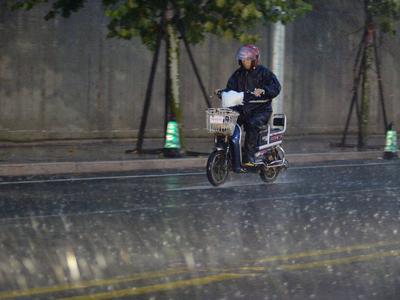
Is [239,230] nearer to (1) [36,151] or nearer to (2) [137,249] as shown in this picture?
(2) [137,249]

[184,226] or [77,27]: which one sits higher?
[77,27]

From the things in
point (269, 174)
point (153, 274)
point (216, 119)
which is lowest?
point (269, 174)

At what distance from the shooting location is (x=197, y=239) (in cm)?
920

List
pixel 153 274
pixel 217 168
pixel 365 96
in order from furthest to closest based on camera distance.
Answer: pixel 365 96 → pixel 217 168 → pixel 153 274

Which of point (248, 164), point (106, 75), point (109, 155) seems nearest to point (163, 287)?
point (248, 164)

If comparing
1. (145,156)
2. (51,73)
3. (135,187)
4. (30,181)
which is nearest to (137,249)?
(135,187)

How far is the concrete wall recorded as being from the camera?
69.8ft

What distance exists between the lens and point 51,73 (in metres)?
21.8

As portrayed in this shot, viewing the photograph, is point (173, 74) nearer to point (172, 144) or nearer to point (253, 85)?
point (172, 144)

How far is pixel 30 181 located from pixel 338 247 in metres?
6.77

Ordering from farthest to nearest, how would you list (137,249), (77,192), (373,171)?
(373,171) < (77,192) < (137,249)

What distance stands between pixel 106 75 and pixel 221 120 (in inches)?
377

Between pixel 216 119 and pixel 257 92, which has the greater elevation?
pixel 257 92

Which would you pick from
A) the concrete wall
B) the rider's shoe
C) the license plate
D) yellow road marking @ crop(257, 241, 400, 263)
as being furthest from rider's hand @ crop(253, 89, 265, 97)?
the concrete wall
